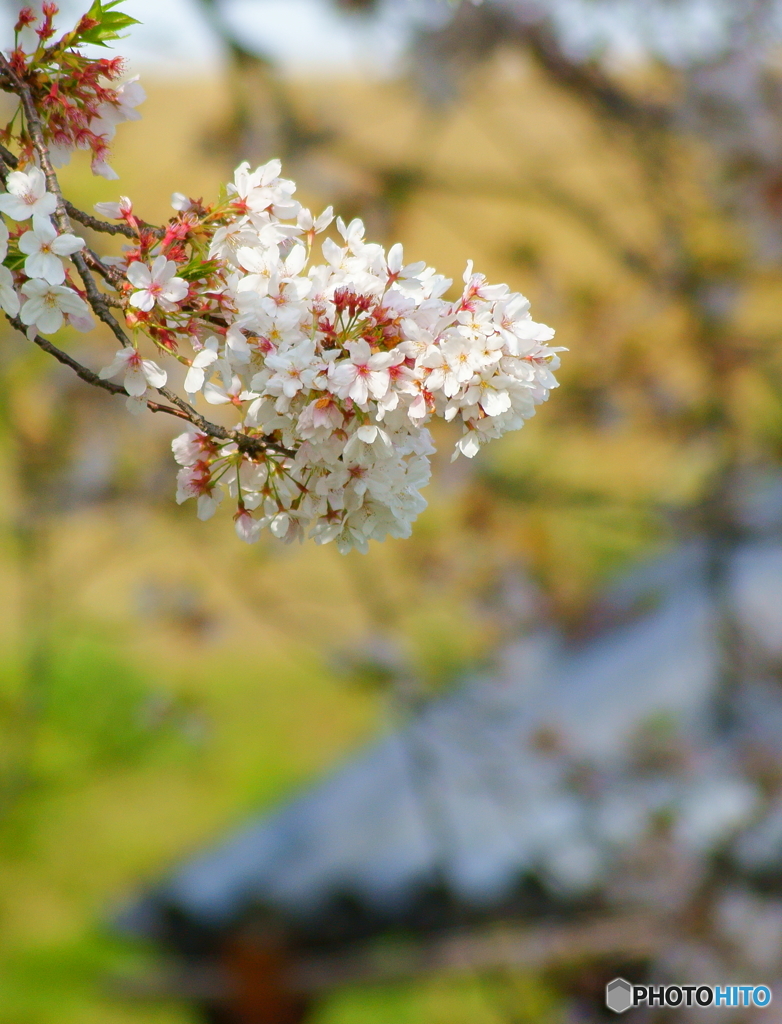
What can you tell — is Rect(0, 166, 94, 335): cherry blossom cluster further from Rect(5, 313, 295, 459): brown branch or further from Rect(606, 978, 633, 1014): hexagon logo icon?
Rect(606, 978, 633, 1014): hexagon logo icon

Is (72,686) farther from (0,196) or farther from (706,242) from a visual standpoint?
(0,196)

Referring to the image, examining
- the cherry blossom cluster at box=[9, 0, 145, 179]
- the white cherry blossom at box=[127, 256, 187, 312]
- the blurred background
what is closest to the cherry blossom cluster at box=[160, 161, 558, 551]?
the white cherry blossom at box=[127, 256, 187, 312]

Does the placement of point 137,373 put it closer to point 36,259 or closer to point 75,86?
point 36,259

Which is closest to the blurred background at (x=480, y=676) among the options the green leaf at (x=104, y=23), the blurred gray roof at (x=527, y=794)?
the blurred gray roof at (x=527, y=794)

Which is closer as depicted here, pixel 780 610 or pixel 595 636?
pixel 780 610

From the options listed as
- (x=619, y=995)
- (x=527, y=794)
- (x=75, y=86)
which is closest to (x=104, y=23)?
(x=75, y=86)

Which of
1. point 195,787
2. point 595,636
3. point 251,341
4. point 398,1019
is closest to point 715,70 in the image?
point 595,636
